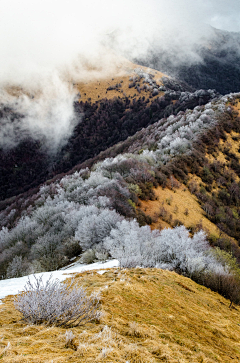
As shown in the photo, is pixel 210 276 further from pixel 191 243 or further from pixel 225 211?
pixel 225 211

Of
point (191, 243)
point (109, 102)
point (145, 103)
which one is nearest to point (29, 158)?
point (109, 102)

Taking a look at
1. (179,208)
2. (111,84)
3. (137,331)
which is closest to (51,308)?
(137,331)

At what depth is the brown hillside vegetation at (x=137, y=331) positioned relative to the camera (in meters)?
2.27

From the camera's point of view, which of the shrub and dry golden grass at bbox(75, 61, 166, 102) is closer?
the shrub

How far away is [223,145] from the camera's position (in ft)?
115

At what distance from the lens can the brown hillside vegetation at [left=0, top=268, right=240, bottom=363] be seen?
7.45 feet

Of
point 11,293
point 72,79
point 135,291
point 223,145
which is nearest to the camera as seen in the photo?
point 135,291

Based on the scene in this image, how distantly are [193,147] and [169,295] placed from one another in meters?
29.3

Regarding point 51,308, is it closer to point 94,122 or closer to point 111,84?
point 94,122

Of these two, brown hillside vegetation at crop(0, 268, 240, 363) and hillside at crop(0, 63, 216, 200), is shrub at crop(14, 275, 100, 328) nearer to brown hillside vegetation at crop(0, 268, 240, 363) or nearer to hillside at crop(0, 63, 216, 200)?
brown hillside vegetation at crop(0, 268, 240, 363)

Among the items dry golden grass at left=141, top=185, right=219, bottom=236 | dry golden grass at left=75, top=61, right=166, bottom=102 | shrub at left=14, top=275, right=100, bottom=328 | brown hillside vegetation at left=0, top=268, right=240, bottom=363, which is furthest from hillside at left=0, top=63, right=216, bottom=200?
shrub at left=14, top=275, right=100, bottom=328

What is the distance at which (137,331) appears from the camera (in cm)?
313

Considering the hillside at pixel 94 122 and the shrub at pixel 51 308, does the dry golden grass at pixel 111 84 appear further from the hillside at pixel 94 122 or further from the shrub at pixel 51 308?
the shrub at pixel 51 308

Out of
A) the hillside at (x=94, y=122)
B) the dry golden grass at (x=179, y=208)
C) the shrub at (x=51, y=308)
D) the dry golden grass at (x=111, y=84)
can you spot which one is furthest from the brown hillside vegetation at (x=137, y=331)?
the dry golden grass at (x=111, y=84)
